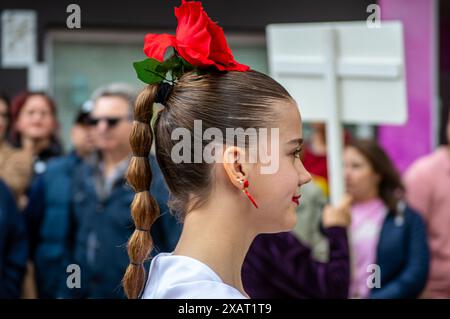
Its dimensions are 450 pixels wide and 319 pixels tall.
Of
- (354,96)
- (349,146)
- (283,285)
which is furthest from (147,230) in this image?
(349,146)

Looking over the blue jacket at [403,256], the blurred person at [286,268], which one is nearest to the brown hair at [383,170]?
the blue jacket at [403,256]

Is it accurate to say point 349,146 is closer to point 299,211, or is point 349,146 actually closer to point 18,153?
point 299,211

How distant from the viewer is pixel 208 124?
1622 millimetres

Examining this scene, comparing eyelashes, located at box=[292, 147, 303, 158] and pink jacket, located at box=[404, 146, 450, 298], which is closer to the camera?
eyelashes, located at box=[292, 147, 303, 158]

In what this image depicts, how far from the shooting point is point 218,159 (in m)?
1.63

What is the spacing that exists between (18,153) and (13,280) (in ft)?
2.20

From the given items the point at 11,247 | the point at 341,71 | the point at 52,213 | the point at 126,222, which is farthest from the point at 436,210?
the point at 11,247

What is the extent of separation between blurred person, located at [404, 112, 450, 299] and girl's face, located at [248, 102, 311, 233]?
8.20 feet

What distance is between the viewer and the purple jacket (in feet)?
9.51

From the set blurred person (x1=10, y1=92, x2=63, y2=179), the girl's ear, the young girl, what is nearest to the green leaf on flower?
the young girl

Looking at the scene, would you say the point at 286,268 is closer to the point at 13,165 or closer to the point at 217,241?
the point at 217,241

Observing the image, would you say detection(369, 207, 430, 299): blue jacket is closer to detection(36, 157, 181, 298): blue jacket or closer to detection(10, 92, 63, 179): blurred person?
detection(36, 157, 181, 298): blue jacket

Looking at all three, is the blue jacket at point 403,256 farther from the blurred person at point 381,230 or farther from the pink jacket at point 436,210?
the pink jacket at point 436,210

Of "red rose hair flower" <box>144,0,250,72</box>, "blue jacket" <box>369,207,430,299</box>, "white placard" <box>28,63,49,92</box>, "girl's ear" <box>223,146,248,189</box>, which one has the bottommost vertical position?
"blue jacket" <box>369,207,430,299</box>
